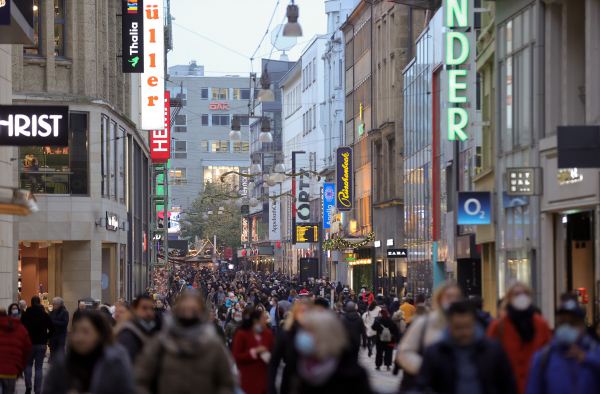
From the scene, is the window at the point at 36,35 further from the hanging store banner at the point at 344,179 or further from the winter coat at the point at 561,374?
the hanging store banner at the point at 344,179

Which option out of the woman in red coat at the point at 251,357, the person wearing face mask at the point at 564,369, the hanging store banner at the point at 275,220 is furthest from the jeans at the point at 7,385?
the hanging store banner at the point at 275,220

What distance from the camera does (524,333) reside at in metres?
8.96

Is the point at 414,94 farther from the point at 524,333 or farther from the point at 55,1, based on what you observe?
the point at 524,333

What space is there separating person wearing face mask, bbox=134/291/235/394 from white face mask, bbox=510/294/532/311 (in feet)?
10.8

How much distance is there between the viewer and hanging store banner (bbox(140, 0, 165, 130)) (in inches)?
1411

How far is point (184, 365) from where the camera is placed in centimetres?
650

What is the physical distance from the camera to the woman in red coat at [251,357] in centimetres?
1097

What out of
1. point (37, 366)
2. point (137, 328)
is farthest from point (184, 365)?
point (37, 366)

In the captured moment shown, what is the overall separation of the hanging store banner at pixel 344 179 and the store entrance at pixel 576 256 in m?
37.3

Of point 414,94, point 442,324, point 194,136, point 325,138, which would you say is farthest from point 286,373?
point 194,136

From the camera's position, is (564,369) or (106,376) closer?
(106,376)

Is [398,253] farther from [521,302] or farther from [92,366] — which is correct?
[92,366]

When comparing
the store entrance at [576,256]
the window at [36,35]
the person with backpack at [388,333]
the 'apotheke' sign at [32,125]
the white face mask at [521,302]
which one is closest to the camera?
the white face mask at [521,302]

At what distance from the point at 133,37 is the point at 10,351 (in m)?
22.7
